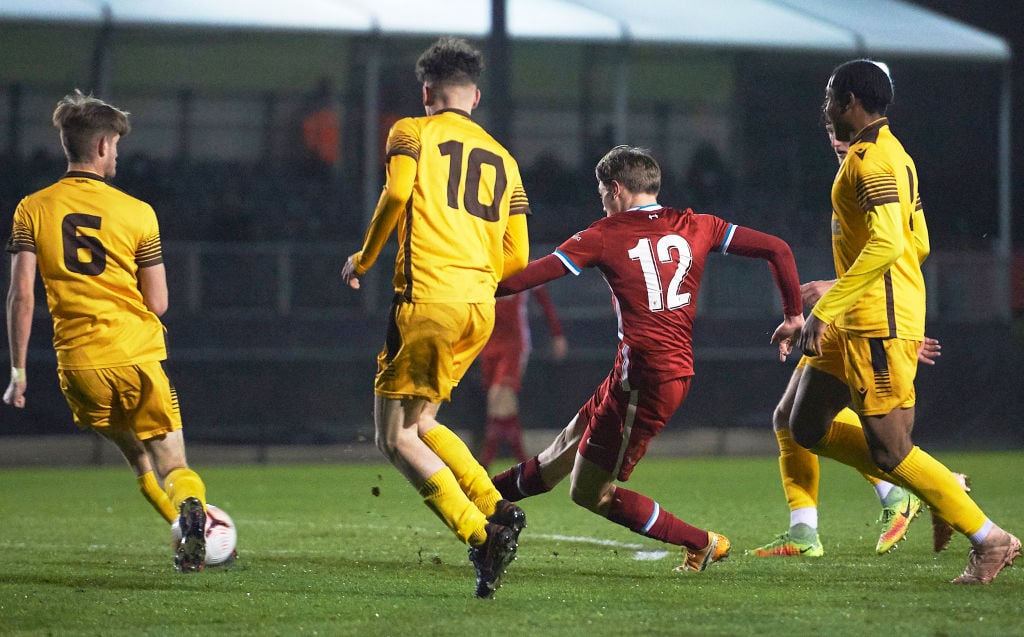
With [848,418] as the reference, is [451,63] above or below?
above

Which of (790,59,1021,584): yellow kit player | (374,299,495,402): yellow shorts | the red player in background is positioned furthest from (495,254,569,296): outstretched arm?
the red player in background

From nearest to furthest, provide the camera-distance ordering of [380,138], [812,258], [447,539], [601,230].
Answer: [601,230]
[447,539]
[812,258]
[380,138]

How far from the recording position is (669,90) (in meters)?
23.4

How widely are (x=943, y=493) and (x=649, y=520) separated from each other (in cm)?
111

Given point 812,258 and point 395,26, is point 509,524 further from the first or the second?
point 395,26

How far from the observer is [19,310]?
17.2 feet

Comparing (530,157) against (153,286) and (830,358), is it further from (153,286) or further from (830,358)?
(830,358)

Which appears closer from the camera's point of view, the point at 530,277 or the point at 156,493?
the point at 530,277

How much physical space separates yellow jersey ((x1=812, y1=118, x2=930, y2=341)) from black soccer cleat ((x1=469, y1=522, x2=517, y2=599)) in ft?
4.36

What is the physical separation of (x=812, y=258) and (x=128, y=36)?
541 inches

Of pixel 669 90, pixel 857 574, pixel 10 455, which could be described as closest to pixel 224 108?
pixel 669 90

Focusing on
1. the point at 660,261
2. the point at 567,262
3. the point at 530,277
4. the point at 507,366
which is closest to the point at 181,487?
the point at 530,277

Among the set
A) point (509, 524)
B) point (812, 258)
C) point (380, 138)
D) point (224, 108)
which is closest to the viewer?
point (509, 524)

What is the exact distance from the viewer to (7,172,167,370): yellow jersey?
5.26 meters
